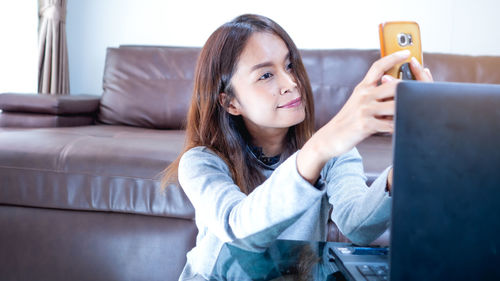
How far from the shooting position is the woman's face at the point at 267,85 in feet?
2.80

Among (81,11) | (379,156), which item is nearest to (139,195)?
(379,156)

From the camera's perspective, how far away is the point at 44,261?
137 cm

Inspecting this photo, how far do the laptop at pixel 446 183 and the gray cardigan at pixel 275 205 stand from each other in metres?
0.21

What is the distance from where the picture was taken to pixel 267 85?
875mm

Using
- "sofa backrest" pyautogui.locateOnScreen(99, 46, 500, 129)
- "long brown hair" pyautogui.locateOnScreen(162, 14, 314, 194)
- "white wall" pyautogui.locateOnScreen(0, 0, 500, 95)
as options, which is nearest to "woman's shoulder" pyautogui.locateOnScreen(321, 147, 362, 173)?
"long brown hair" pyautogui.locateOnScreen(162, 14, 314, 194)

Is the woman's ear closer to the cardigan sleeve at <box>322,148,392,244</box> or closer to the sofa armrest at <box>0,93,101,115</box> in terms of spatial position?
the cardigan sleeve at <box>322,148,392,244</box>

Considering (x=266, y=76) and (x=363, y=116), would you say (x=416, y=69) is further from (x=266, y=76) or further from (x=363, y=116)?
(x=266, y=76)

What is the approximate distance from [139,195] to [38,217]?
362mm

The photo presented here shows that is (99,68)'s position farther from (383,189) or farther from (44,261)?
(383,189)

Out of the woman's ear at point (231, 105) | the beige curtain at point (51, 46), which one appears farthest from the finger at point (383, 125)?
the beige curtain at point (51, 46)

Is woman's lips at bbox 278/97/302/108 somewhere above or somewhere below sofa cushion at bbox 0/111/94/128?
above

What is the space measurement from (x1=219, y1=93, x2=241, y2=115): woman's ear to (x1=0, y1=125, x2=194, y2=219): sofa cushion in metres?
0.44

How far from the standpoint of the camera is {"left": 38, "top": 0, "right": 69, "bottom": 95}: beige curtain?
2.50 meters

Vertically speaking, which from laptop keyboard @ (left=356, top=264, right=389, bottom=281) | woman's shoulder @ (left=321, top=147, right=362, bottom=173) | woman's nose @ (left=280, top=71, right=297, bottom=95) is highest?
woman's nose @ (left=280, top=71, right=297, bottom=95)
